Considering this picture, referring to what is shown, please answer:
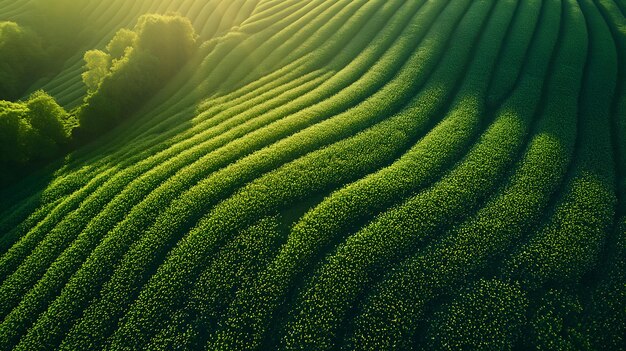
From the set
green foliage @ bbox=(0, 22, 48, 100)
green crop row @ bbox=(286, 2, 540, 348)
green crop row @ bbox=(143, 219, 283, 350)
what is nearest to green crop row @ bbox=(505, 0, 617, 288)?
green crop row @ bbox=(286, 2, 540, 348)

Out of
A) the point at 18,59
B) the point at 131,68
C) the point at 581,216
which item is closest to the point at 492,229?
the point at 581,216

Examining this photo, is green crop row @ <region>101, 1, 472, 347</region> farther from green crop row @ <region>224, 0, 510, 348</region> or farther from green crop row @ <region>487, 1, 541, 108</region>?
green crop row @ <region>487, 1, 541, 108</region>

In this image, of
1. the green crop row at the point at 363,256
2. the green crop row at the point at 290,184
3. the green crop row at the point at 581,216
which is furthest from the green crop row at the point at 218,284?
the green crop row at the point at 581,216

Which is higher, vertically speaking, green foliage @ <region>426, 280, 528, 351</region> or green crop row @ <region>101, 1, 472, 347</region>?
green crop row @ <region>101, 1, 472, 347</region>

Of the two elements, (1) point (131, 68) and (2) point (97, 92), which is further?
(1) point (131, 68)

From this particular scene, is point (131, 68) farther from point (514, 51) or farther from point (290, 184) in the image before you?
point (514, 51)

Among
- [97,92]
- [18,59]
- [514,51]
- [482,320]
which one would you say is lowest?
[482,320]
